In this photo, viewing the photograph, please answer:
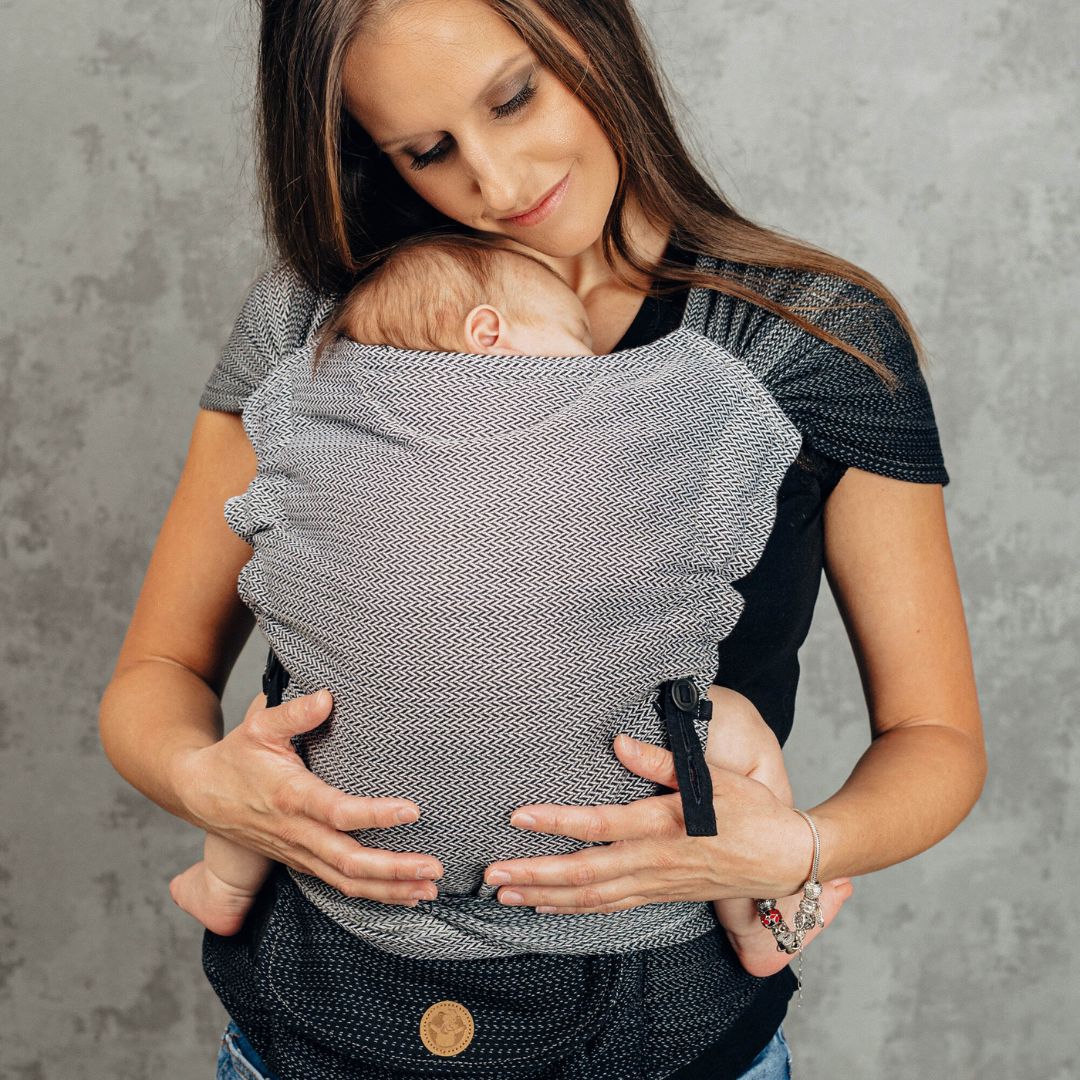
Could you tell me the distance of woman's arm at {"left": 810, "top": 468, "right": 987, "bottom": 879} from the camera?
1359 millimetres

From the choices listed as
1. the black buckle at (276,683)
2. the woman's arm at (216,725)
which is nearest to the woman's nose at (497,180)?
the woman's arm at (216,725)

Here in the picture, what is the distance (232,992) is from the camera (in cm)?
130

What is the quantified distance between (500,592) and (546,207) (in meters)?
0.57

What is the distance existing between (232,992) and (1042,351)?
192 cm

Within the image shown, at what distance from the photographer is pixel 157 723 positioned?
1.42 m

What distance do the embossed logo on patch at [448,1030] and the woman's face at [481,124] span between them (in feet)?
2.79

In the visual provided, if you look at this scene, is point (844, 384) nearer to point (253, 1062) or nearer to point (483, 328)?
point (483, 328)

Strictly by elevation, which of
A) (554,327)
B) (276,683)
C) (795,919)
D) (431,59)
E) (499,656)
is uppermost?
(431,59)

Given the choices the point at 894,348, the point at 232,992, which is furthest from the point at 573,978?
the point at 894,348

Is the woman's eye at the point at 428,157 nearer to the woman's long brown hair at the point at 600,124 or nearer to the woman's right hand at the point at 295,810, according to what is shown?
the woman's long brown hair at the point at 600,124

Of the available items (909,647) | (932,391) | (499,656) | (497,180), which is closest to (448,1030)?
(499,656)

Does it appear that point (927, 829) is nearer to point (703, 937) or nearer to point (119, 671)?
point (703, 937)

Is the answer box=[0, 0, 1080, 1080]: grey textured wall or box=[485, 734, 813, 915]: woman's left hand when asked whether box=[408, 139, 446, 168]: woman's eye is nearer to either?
A: box=[485, 734, 813, 915]: woman's left hand

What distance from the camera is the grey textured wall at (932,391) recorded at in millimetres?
2426
